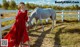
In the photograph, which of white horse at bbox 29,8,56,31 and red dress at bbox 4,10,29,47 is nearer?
red dress at bbox 4,10,29,47

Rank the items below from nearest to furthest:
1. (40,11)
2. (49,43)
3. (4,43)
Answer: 1. (4,43)
2. (49,43)
3. (40,11)

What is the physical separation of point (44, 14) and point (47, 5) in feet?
80.9

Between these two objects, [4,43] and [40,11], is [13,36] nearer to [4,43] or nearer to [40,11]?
[4,43]

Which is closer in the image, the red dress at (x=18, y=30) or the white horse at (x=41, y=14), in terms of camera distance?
the red dress at (x=18, y=30)

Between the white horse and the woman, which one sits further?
the white horse

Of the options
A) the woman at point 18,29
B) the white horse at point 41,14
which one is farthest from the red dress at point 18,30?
the white horse at point 41,14

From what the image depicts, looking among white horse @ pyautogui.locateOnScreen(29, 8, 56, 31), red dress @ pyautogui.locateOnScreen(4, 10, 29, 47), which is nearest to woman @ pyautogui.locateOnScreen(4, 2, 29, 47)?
red dress @ pyautogui.locateOnScreen(4, 10, 29, 47)

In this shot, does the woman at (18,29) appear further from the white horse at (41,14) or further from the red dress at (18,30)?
the white horse at (41,14)

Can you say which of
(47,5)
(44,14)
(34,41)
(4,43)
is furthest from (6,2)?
(4,43)

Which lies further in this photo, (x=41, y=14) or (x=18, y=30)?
(x=41, y=14)

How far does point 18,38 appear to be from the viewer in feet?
24.7

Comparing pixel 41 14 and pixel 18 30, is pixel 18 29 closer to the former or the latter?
pixel 18 30

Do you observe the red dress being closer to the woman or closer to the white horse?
the woman

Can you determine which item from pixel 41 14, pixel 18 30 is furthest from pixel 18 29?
pixel 41 14
